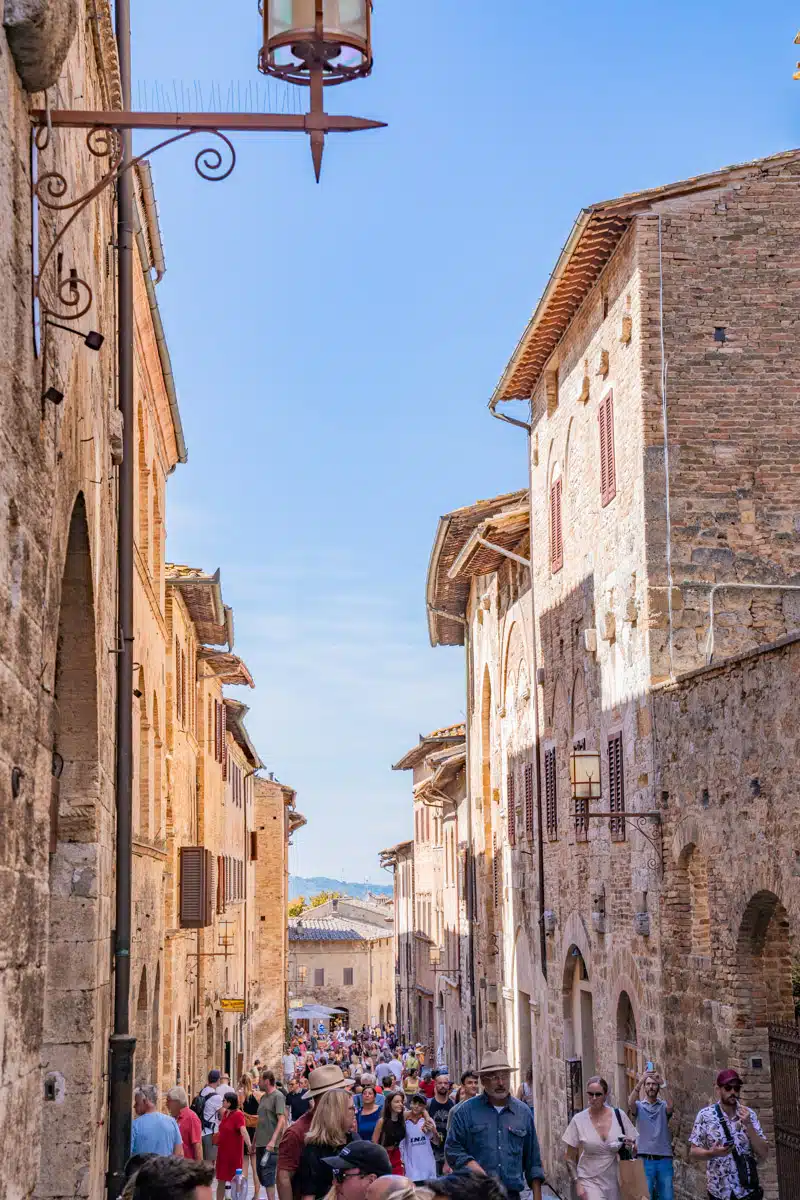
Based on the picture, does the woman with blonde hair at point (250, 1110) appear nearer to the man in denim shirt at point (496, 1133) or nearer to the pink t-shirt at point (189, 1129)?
the pink t-shirt at point (189, 1129)

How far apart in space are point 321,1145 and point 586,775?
898 centimetres

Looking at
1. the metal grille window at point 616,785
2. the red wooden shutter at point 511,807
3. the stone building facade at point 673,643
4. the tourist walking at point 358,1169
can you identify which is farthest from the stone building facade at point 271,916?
the tourist walking at point 358,1169

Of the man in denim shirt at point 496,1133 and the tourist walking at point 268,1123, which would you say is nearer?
the man in denim shirt at point 496,1133

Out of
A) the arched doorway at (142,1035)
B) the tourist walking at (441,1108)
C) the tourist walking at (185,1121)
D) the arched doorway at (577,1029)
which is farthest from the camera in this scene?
the arched doorway at (577,1029)

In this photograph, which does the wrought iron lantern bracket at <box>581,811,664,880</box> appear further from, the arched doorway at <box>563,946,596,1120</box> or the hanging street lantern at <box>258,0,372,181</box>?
the hanging street lantern at <box>258,0,372,181</box>

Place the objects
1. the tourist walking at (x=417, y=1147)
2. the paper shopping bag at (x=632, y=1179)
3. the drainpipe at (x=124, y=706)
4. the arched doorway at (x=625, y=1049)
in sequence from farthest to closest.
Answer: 1. the arched doorway at (x=625, y=1049)
2. the tourist walking at (x=417, y=1147)
3. the drainpipe at (x=124, y=706)
4. the paper shopping bag at (x=632, y=1179)

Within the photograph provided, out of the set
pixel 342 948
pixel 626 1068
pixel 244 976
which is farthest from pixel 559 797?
pixel 342 948

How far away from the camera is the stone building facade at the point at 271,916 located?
51938 millimetres

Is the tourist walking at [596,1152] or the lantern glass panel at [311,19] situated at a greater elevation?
the lantern glass panel at [311,19]

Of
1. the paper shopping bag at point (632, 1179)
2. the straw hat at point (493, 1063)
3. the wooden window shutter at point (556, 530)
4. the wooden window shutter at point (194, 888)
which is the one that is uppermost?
the wooden window shutter at point (556, 530)

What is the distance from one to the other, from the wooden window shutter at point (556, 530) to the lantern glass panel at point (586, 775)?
16.5ft

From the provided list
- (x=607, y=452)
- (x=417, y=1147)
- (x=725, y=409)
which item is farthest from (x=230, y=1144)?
(x=725, y=409)

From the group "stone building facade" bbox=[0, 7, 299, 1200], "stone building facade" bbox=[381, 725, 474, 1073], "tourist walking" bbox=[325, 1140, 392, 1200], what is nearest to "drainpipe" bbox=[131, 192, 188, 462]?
"stone building facade" bbox=[0, 7, 299, 1200]

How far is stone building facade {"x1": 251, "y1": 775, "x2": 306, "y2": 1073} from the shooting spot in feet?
170
